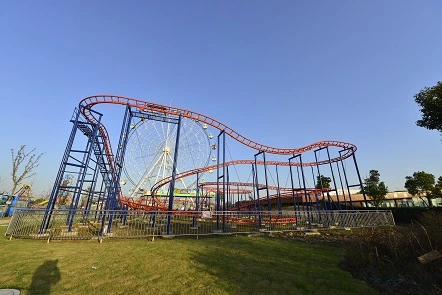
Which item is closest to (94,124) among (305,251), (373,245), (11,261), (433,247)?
(11,261)

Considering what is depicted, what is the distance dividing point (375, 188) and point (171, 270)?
39.2m

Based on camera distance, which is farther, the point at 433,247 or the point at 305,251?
the point at 305,251

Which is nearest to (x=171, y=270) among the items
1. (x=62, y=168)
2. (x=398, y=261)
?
(x=398, y=261)

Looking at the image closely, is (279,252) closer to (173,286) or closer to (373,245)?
(373,245)

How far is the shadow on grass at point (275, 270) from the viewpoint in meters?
5.09

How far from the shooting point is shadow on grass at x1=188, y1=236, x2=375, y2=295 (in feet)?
16.7

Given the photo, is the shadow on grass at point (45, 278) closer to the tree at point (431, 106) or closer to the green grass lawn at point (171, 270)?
the green grass lawn at point (171, 270)

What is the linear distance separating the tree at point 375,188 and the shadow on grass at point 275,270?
32.2m

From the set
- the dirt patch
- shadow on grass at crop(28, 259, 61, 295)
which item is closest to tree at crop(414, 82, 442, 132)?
the dirt patch

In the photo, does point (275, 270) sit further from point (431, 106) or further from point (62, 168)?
point (431, 106)

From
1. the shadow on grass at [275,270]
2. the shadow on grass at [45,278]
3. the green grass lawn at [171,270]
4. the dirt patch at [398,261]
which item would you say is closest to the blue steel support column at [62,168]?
the green grass lawn at [171,270]

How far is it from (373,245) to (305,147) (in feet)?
65.7

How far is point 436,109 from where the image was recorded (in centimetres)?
1725

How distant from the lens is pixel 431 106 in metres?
17.5
